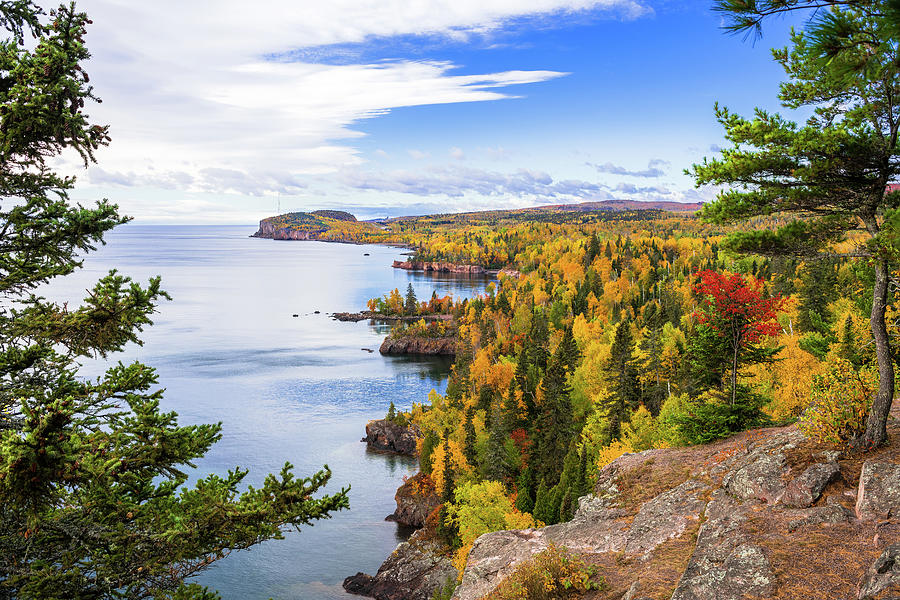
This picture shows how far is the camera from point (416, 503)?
49.0 meters

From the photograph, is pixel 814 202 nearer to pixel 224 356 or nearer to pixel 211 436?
pixel 211 436

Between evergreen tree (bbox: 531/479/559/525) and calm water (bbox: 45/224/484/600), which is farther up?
evergreen tree (bbox: 531/479/559/525)

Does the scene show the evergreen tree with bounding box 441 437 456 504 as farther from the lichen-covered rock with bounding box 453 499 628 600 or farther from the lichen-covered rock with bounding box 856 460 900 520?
the lichen-covered rock with bounding box 856 460 900 520

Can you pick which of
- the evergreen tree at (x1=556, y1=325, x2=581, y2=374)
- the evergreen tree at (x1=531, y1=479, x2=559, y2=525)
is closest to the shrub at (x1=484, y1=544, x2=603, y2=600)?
the evergreen tree at (x1=531, y1=479, x2=559, y2=525)

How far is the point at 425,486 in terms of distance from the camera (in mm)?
50250

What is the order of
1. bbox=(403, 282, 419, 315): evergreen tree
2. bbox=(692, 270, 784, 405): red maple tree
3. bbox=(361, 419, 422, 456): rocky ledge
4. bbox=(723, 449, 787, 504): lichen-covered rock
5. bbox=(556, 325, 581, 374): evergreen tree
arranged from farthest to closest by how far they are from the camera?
bbox=(403, 282, 419, 315): evergreen tree < bbox=(361, 419, 422, 456): rocky ledge < bbox=(556, 325, 581, 374): evergreen tree < bbox=(692, 270, 784, 405): red maple tree < bbox=(723, 449, 787, 504): lichen-covered rock

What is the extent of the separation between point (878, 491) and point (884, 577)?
149 inches

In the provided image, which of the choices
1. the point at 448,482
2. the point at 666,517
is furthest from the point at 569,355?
the point at 666,517

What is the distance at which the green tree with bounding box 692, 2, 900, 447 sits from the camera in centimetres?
1218

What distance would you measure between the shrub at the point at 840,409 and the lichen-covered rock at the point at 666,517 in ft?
11.4

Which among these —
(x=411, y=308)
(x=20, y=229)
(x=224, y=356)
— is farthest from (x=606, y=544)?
(x=411, y=308)

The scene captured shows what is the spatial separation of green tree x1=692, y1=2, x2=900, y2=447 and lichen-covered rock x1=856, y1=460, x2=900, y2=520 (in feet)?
4.66

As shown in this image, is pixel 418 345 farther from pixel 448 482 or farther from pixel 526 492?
pixel 526 492

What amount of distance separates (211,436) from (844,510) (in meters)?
12.8
